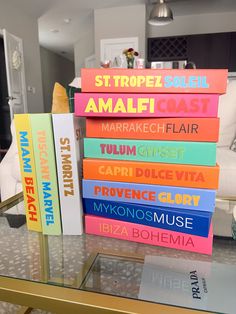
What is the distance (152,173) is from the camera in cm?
47

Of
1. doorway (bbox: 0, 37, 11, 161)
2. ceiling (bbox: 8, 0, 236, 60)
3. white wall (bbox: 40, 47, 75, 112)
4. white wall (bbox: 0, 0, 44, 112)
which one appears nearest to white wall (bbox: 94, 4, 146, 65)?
ceiling (bbox: 8, 0, 236, 60)

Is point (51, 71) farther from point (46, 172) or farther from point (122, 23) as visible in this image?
point (46, 172)

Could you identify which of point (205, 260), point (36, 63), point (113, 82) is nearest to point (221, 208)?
point (205, 260)

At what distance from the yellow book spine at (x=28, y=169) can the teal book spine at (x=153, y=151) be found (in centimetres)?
12

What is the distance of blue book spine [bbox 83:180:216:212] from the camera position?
17.8 inches

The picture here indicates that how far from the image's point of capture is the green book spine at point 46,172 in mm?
485

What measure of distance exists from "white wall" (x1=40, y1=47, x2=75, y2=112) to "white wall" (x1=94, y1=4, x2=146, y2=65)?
2.22m

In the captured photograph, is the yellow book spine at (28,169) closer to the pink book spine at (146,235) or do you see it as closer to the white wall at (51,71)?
the pink book spine at (146,235)

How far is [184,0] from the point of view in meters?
3.54

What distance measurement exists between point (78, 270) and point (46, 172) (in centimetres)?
21

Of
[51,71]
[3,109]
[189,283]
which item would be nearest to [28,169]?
[189,283]

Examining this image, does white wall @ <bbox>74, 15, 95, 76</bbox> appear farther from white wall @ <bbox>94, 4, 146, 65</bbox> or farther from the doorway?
the doorway

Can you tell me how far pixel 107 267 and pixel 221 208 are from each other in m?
0.38

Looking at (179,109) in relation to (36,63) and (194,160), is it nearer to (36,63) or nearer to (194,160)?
(194,160)
